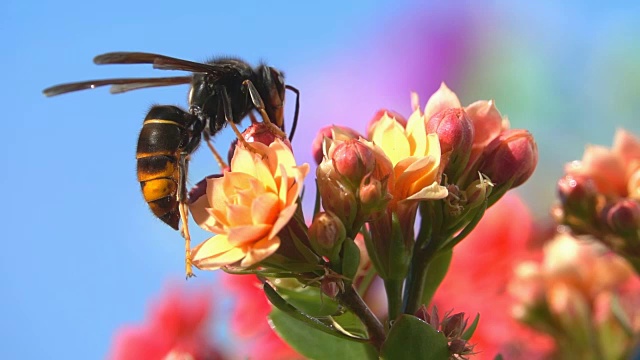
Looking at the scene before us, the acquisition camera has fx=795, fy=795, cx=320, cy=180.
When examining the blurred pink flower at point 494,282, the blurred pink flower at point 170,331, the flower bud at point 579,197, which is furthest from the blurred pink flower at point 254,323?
the flower bud at point 579,197

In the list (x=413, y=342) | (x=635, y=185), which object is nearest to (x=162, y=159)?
(x=413, y=342)

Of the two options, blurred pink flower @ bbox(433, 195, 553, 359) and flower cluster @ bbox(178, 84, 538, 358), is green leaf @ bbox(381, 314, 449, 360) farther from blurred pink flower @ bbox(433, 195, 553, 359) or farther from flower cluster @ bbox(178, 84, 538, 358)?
blurred pink flower @ bbox(433, 195, 553, 359)

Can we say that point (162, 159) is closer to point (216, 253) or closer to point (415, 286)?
point (216, 253)

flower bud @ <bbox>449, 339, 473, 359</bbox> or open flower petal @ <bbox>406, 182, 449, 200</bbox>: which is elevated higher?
open flower petal @ <bbox>406, 182, 449, 200</bbox>

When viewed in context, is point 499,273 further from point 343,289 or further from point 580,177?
point 343,289

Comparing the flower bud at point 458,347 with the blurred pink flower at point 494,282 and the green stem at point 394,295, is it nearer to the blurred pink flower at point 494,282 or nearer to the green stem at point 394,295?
the green stem at point 394,295

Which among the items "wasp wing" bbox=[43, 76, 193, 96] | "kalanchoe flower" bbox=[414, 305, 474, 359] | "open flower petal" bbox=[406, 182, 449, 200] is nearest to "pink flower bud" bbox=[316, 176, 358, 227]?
"open flower petal" bbox=[406, 182, 449, 200]

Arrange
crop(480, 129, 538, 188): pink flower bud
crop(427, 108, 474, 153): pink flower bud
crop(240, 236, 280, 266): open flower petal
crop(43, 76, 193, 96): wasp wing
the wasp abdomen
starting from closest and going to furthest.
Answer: crop(240, 236, 280, 266): open flower petal
crop(427, 108, 474, 153): pink flower bud
crop(480, 129, 538, 188): pink flower bud
crop(43, 76, 193, 96): wasp wing
the wasp abdomen

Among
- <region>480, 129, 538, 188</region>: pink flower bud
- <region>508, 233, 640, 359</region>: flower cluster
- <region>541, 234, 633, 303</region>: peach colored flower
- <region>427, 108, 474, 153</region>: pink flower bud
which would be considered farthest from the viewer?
<region>541, 234, 633, 303</region>: peach colored flower
